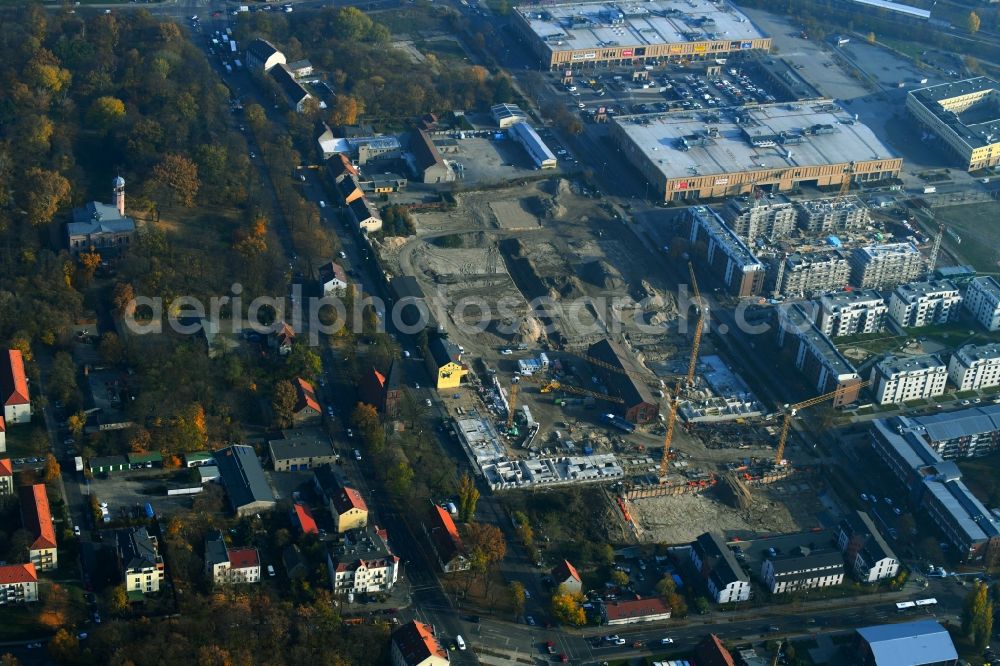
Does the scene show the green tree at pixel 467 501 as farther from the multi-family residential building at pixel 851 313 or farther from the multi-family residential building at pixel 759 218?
the multi-family residential building at pixel 759 218

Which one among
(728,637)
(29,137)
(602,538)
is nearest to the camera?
(728,637)

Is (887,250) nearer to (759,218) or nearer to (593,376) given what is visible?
(759,218)

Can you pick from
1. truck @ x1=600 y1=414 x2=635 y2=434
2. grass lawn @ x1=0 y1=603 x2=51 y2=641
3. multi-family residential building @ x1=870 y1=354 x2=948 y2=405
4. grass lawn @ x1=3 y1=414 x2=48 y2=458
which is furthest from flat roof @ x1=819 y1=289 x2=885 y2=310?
grass lawn @ x1=0 y1=603 x2=51 y2=641

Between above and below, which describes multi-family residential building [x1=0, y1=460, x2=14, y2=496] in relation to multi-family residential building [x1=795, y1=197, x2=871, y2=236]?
below

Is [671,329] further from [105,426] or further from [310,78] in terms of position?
[310,78]

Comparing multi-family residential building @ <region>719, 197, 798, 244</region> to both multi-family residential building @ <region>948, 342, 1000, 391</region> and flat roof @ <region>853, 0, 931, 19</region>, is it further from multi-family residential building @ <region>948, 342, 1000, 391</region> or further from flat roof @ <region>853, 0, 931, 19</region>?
flat roof @ <region>853, 0, 931, 19</region>

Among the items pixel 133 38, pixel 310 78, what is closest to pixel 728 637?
pixel 310 78
